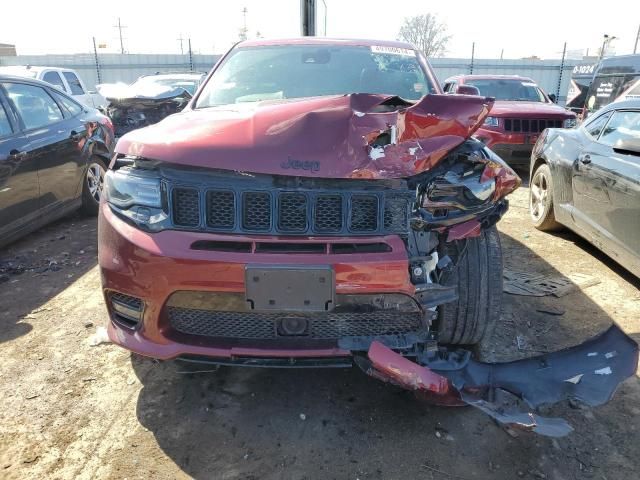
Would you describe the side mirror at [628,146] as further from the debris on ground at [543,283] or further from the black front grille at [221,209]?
the black front grille at [221,209]

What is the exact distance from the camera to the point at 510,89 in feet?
32.4

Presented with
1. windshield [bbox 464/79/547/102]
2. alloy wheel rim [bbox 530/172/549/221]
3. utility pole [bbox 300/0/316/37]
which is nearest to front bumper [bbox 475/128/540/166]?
windshield [bbox 464/79/547/102]

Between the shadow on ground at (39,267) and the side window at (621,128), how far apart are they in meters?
4.54

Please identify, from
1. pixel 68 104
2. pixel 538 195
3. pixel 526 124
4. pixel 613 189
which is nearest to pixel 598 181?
pixel 613 189

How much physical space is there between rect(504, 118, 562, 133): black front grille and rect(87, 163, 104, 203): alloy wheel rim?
6145 mm

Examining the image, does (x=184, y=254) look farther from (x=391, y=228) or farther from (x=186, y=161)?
(x=391, y=228)

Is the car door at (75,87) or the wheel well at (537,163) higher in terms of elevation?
the car door at (75,87)

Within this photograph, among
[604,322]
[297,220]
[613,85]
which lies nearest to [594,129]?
[604,322]

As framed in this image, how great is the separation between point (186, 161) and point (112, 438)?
131 centimetres

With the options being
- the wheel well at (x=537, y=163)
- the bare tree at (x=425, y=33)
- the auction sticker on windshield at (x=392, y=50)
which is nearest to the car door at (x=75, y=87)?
the auction sticker on windshield at (x=392, y=50)

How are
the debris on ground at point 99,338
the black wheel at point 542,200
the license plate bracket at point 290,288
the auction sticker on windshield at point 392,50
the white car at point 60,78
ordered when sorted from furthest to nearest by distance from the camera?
the white car at point 60,78 < the black wheel at point 542,200 < the auction sticker on windshield at point 392,50 < the debris on ground at point 99,338 < the license plate bracket at point 290,288

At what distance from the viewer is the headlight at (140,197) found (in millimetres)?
2113

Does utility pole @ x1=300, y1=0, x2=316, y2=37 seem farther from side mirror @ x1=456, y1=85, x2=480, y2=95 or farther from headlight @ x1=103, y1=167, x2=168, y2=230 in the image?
headlight @ x1=103, y1=167, x2=168, y2=230

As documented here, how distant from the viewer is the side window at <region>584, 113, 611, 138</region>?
14.2ft
